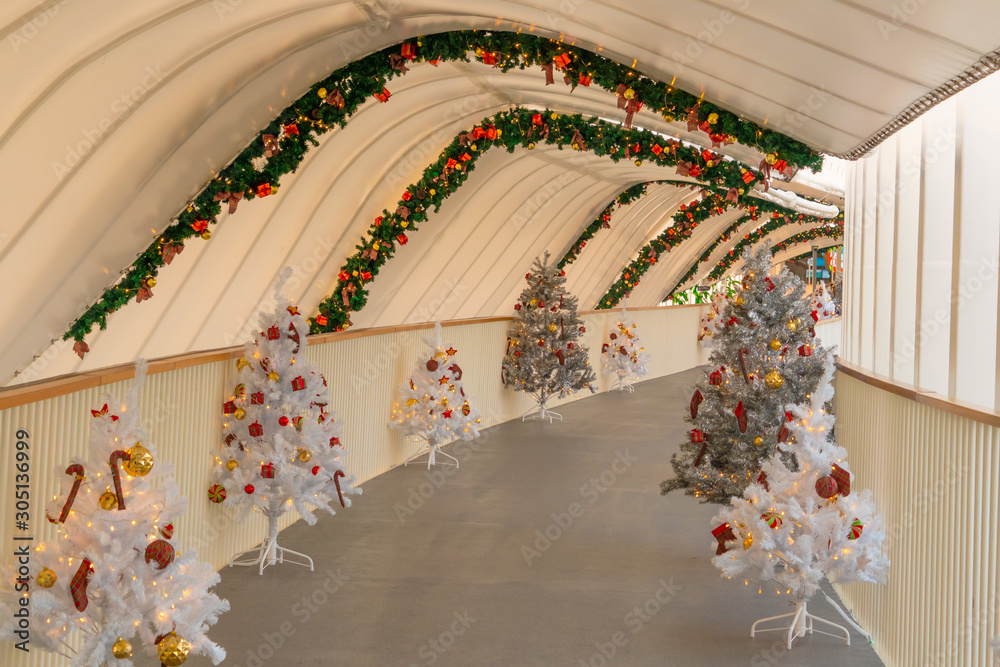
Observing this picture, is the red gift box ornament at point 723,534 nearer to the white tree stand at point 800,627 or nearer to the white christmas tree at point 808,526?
the white christmas tree at point 808,526

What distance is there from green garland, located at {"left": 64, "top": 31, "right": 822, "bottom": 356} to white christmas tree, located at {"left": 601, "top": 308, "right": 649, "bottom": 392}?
10.3m

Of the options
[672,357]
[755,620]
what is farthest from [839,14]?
[672,357]

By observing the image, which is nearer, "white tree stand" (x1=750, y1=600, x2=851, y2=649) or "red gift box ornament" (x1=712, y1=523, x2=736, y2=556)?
"white tree stand" (x1=750, y1=600, x2=851, y2=649)

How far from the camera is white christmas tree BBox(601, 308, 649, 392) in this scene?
57.2ft

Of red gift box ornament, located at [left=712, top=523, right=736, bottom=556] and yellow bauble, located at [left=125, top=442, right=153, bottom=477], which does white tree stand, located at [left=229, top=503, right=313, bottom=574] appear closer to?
yellow bauble, located at [left=125, top=442, right=153, bottom=477]

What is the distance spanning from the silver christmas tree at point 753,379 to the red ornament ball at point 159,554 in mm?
4304

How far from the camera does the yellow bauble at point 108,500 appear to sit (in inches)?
138

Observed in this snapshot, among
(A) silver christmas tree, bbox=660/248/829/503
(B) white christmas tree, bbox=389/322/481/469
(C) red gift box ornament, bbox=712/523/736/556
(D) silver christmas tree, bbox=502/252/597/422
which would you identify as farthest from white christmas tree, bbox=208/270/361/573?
(D) silver christmas tree, bbox=502/252/597/422

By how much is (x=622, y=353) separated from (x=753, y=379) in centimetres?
1067

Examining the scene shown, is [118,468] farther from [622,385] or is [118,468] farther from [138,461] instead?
[622,385]

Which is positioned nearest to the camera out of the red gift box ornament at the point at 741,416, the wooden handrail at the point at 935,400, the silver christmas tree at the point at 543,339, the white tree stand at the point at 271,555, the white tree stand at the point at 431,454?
the wooden handrail at the point at 935,400

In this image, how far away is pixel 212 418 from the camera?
6.02 m

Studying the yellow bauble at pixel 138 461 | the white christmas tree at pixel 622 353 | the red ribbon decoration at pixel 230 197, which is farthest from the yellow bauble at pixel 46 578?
the white christmas tree at pixel 622 353

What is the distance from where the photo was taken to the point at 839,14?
434cm
